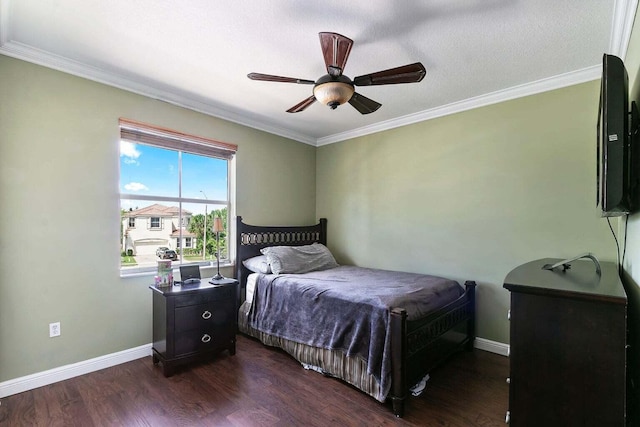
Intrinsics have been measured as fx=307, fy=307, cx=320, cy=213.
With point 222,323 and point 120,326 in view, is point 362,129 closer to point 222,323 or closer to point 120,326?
point 222,323

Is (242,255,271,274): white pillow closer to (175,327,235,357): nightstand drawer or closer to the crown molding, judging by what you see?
(175,327,235,357): nightstand drawer

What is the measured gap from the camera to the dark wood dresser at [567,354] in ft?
3.55

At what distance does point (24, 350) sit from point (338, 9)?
3322 mm

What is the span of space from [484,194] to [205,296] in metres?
2.94

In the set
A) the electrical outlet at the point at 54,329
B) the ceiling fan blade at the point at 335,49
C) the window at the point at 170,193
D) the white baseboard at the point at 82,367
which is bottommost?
the white baseboard at the point at 82,367

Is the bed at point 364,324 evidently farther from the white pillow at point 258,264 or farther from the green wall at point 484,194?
the green wall at point 484,194

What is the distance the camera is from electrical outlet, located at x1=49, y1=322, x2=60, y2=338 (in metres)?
2.44

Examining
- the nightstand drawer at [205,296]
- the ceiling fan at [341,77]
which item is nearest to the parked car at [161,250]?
the nightstand drawer at [205,296]

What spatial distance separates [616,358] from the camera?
1.08m

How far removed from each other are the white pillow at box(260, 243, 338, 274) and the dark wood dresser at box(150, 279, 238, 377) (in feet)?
1.85

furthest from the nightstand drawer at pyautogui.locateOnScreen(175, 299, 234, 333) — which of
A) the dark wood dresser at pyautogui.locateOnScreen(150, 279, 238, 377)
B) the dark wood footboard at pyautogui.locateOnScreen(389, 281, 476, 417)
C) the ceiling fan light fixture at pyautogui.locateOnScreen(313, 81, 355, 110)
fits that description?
the ceiling fan light fixture at pyautogui.locateOnScreen(313, 81, 355, 110)

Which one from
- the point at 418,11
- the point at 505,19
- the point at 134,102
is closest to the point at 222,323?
the point at 134,102

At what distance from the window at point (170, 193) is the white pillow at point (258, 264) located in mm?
338

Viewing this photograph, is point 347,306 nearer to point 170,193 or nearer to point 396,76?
point 396,76
